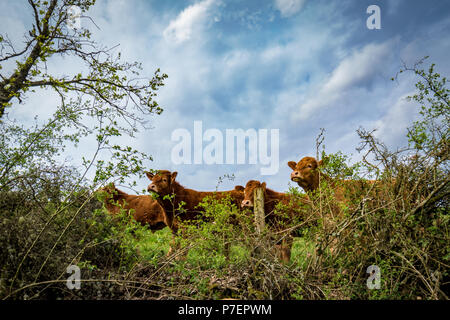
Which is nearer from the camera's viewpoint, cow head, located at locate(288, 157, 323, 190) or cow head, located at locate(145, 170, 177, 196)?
cow head, located at locate(288, 157, 323, 190)

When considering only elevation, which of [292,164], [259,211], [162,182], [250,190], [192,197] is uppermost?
[292,164]

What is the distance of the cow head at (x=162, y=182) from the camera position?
880 cm

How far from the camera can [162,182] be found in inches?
354

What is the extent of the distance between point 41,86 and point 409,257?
10729 mm

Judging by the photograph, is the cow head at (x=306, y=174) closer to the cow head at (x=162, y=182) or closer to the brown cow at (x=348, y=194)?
the brown cow at (x=348, y=194)

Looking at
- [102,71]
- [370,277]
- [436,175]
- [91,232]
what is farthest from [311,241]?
[102,71]

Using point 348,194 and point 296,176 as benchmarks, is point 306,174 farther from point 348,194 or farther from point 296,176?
point 348,194

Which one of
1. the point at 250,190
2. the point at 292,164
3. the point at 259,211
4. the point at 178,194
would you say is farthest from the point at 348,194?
the point at 178,194

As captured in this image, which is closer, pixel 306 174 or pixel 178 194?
pixel 306 174

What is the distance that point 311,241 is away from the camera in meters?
4.83

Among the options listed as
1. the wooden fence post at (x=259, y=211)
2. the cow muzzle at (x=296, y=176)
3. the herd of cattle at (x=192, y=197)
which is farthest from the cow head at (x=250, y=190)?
the cow muzzle at (x=296, y=176)

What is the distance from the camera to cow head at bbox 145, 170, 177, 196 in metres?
8.80

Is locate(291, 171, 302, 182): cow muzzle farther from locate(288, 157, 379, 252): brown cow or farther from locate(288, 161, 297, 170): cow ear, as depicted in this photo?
locate(288, 157, 379, 252): brown cow

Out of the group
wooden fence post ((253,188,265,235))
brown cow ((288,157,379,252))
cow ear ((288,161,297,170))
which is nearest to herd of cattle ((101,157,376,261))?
cow ear ((288,161,297,170))
